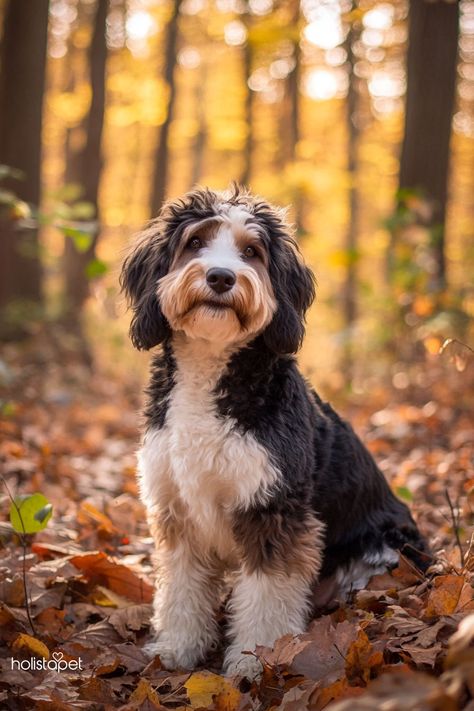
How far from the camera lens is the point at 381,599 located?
3318mm

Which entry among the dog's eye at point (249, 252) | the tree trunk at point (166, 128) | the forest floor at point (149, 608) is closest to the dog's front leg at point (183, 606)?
the forest floor at point (149, 608)

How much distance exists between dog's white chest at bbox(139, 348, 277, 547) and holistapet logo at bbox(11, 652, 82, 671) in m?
0.78

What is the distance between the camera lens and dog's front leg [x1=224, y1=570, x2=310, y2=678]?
3.27 m

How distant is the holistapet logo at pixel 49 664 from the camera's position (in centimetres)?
304

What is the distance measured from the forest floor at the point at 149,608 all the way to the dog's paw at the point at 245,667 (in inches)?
→ 2.5

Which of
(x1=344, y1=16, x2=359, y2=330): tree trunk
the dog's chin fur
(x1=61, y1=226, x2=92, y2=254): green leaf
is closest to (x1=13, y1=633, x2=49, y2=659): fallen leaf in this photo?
the dog's chin fur

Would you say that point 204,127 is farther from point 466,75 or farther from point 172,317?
point 172,317

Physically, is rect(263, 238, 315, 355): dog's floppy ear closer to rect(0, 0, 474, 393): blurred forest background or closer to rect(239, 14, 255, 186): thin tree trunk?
rect(0, 0, 474, 393): blurred forest background

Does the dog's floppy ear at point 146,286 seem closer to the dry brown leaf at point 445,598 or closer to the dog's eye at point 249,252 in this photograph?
the dog's eye at point 249,252

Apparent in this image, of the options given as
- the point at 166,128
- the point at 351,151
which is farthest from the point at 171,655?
the point at 351,151

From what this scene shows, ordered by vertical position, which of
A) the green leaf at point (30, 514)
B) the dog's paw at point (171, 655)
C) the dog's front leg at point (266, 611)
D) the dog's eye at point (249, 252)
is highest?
the dog's eye at point (249, 252)

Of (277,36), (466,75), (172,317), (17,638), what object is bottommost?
(17,638)

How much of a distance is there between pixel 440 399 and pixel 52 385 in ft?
15.7

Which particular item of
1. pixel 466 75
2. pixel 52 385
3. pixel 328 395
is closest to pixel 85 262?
pixel 52 385
